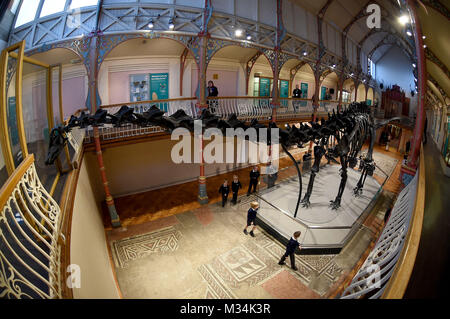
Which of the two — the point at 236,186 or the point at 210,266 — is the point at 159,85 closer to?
the point at 236,186

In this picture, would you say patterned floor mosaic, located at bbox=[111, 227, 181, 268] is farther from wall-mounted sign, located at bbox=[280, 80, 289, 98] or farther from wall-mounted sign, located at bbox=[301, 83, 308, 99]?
wall-mounted sign, located at bbox=[301, 83, 308, 99]

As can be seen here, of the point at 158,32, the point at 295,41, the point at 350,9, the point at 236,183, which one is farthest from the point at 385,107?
the point at 158,32

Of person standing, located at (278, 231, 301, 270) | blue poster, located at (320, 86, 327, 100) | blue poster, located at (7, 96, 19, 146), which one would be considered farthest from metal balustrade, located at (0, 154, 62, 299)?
blue poster, located at (320, 86, 327, 100)

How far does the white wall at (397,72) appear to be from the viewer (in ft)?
49.3

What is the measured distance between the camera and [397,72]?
16.1 metres

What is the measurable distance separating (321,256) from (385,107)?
19.1 meters

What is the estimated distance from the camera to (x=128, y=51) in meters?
9.27

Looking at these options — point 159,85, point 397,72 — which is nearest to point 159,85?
point 159,85

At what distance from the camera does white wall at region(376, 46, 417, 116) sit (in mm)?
15034

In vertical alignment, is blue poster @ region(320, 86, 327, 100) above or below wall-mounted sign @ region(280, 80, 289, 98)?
above

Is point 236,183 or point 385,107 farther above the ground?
point 385,107

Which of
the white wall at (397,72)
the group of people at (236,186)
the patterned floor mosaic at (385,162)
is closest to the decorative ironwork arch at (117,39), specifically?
the group of people at (236,186)
